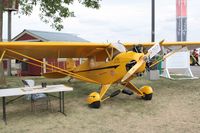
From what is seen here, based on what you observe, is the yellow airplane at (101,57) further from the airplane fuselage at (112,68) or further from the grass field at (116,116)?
the grass field at (116,116)

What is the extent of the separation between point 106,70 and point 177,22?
43.0ft

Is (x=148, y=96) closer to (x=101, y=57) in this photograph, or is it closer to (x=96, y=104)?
(x=96, y=104)

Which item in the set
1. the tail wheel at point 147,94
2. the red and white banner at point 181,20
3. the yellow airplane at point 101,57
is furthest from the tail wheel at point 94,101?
the red and white banner at point 181,20

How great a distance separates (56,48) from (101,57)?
1.68 m

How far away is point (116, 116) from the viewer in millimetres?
7504

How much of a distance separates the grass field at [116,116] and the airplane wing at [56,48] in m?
1.57

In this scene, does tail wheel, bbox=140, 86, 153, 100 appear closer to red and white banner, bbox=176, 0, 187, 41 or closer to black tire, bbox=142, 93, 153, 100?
black tire, bbox=142, 93, 153, 100

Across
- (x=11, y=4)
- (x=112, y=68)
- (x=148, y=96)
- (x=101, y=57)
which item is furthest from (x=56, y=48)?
(x=11, y=4)

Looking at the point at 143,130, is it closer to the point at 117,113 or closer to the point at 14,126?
the point at 117,113

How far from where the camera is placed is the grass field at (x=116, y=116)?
20.9 feet

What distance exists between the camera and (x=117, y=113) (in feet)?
25.7

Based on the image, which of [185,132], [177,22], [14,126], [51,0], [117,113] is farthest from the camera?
[177,22]

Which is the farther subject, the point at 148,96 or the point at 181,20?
the point at 181,20

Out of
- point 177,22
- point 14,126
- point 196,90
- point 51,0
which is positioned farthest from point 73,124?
point 177,22
